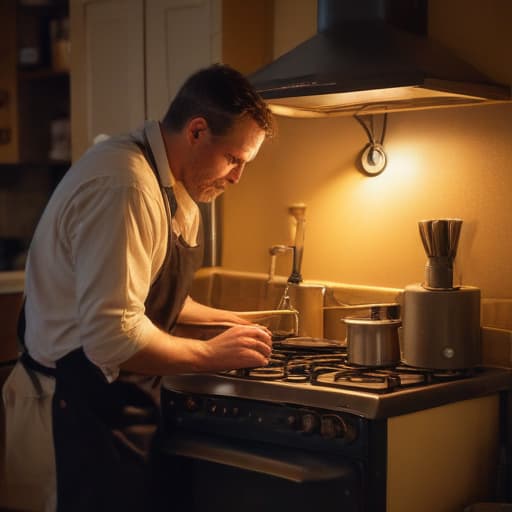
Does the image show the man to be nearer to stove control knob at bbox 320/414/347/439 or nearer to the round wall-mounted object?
stove control knob at bbox 320/414/347/439

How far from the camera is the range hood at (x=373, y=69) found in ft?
6.64

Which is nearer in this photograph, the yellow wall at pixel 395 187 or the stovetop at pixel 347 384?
the stovetop at pixel 347 384

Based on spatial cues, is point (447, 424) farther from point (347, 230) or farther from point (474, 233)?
point (347, 230)

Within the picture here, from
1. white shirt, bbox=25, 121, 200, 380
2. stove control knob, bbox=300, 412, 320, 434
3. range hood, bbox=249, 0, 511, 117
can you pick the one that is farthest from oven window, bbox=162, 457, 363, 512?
range hood, bbox=249, 0, 511, 117

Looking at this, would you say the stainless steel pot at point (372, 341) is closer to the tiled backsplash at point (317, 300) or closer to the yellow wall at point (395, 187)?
the tiled backsplash at point (317, 300)

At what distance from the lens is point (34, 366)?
1.98 m

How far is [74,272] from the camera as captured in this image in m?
1.84

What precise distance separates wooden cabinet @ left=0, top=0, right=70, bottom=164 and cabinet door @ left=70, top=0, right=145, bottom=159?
3.34 ft

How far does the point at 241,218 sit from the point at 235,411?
0.92 m

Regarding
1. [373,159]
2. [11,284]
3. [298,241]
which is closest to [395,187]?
[373,159]

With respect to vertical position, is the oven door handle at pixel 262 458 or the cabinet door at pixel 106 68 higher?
the cabinet door at pixel 106 68

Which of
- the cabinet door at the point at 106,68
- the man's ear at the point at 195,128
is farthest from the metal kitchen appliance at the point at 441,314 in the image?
the cabinet door at the point at 106,68

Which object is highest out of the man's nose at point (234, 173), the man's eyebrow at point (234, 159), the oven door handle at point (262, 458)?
the man's eyebrow at point (234, 159)

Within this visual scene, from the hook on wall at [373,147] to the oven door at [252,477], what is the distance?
923mm
